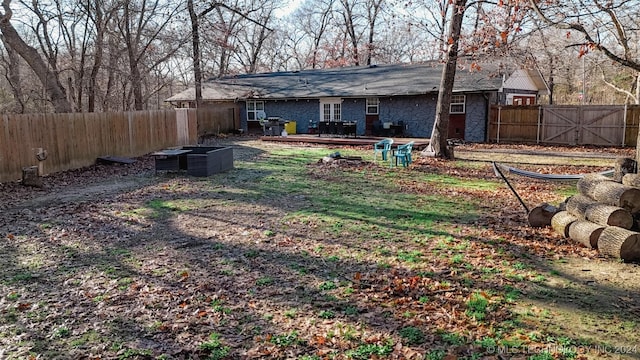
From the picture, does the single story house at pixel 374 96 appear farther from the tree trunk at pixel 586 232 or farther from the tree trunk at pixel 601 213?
the tree trunk at pixel 586 232

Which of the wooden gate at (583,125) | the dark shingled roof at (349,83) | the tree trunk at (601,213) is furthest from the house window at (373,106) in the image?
the tree trunk at (601,213)

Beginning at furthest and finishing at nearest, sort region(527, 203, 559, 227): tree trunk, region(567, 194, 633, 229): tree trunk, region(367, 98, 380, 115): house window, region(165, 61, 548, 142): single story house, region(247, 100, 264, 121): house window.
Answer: region(247, 100, 264, 121): house window
region(367, 98, 380, 115): house window
region(165, 61, 548, 142): single story house
region(527, 203, 559, 227): tree trunk
region(567, 194, 633, 229): tree trunk

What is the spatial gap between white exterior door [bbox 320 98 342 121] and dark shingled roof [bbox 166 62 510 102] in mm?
540

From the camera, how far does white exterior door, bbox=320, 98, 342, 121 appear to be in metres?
23.8

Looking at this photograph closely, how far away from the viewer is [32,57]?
14.1 metres

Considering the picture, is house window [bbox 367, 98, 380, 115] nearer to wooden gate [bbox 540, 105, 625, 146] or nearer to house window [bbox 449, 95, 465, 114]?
house window [bbox 449, 95, 465, 114]

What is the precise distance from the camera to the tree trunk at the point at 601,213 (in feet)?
17.6

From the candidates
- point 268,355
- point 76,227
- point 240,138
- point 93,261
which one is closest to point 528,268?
point 268,355

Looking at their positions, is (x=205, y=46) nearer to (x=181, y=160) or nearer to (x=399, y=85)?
(x=399, y=85)

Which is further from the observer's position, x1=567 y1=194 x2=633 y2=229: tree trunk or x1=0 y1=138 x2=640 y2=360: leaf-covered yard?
x1=567 y1=194 x2=633 y2=229: tree trunk

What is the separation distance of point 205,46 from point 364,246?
64.6 ft

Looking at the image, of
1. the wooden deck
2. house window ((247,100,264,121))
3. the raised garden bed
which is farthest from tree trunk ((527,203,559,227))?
house window ((247,100,264,121))

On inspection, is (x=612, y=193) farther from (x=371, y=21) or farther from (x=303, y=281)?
(x=371, y=21)

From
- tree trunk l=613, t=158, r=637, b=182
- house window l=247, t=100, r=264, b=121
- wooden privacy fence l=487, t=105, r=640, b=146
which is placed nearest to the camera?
tree trunk l=613, t=158, r=637, b=182
